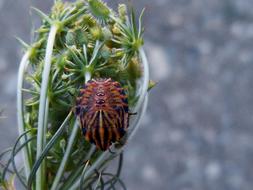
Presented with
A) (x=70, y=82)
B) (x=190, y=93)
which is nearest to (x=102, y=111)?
(x=70, y=82)

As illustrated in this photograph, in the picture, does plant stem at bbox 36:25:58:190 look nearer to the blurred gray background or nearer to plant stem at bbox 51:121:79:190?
plant stem at bbox 51:121:79:190

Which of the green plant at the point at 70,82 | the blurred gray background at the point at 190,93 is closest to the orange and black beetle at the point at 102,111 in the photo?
the green plant at the point at 70,82

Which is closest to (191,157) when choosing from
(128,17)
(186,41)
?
(186,41)

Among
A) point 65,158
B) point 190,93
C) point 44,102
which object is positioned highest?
point 44,102

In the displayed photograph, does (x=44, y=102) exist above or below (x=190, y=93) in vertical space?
above

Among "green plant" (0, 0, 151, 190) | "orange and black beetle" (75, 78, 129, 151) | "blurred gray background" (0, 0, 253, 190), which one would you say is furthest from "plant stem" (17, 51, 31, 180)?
"blurred gray background" (0, 0, 253, 190)

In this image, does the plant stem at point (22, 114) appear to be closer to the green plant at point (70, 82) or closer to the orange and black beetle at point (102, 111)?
the green plant at point (70, 82)

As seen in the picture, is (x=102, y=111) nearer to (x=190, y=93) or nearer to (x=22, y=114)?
(x=22, y=114)
